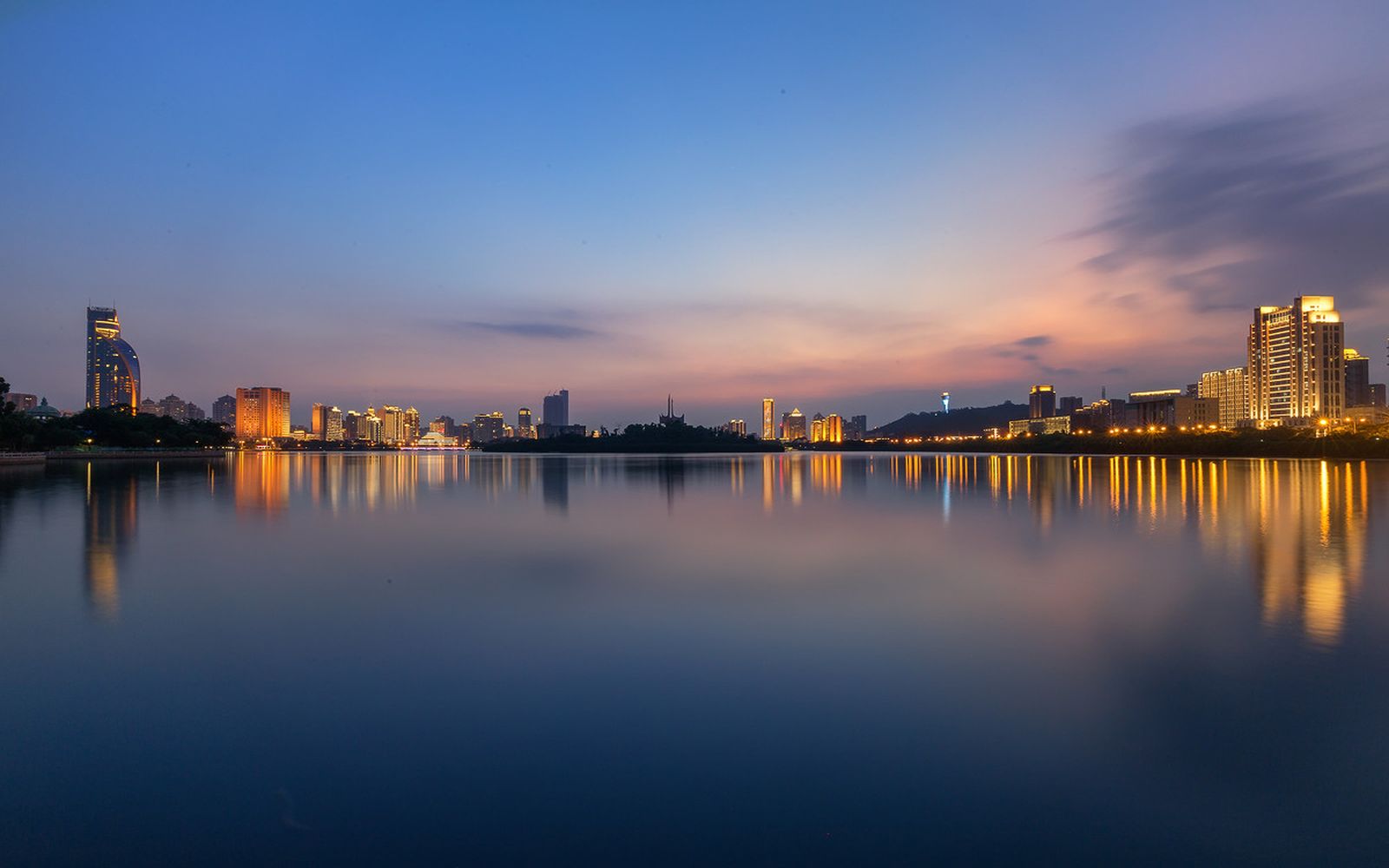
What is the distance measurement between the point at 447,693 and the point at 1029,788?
495 centimetres

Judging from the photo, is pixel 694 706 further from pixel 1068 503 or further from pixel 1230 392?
pixel 1230 392

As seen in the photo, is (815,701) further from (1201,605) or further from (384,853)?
(1201,605)

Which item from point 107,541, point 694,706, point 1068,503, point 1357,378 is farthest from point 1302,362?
point 107,541

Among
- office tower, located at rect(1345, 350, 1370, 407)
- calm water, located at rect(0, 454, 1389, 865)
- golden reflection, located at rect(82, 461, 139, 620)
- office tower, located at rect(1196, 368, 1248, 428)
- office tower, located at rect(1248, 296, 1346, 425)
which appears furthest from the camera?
office tower, located at rect(1196, 368, 1248, 428)

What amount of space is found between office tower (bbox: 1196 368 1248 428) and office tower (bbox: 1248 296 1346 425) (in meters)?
16.9

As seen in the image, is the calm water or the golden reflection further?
the golden reflection

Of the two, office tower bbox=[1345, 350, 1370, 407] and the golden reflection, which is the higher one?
office tower bbox=[1345, 350, 1370, 407]

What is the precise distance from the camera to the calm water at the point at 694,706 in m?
4.41

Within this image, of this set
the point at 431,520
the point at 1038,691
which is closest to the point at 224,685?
the point at 1038,691

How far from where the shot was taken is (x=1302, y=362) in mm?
150125

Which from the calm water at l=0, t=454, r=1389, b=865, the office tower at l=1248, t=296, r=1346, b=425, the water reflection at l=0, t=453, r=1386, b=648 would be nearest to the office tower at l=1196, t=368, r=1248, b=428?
the office tower at l=1248, t=296, r=1346, b=425

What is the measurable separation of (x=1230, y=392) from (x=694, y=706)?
230420 millimetres

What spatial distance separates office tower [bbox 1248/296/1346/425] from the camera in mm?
147375

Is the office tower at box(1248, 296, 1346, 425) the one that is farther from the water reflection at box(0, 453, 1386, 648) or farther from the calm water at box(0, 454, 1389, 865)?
the calm water at box(0, 454, 1389, 865)
